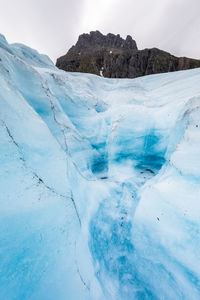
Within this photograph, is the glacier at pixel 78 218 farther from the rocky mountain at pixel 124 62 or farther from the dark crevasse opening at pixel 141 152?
A: the rocky mountain at pixel 124 62

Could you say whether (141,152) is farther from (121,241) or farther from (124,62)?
(124,62)

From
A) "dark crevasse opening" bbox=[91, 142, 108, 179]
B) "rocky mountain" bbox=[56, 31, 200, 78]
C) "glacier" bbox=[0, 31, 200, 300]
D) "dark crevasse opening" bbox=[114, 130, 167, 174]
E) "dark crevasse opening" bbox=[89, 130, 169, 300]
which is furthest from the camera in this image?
"rocky mountain" bbox=[56, 31, 200, 78]

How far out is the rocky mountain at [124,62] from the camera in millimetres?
36438

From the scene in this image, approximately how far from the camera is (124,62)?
39062mm

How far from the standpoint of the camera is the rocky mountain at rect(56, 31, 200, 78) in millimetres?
36438

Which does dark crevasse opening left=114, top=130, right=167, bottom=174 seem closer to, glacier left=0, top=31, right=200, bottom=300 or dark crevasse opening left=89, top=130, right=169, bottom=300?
dark crevasse opening left=89, top=130, right=169, bottom=300

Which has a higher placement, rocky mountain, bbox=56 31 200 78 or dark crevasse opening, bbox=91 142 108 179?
rocky mountain, bbox=56 31 200 78

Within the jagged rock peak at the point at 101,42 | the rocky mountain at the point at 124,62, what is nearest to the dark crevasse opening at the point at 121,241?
the rocky mountain at the point at 124,62

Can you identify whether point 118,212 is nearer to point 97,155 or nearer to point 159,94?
point 97,155

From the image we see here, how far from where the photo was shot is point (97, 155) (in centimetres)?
405

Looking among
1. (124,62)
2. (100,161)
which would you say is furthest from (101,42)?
(100,161)

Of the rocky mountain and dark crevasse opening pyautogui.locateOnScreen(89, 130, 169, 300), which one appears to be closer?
dark crevasse opening pyautogui.locateOnScreen(89, 130, 169, 300)

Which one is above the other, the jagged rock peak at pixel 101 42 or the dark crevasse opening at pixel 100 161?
the jagged rock peak at pixel 101 42

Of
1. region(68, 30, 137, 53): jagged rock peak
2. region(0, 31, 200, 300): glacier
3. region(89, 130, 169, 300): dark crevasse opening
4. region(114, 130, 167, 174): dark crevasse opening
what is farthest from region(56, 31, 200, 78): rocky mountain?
region(0, 31, 200, 300): glacier
